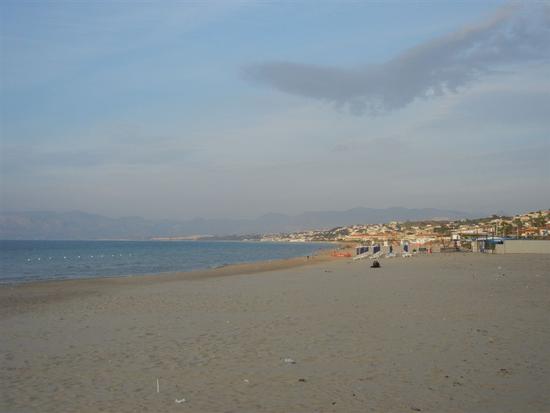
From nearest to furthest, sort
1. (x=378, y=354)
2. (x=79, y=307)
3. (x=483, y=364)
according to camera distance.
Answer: (x=483, y=364) → (x=378, y=354) → (x=79, y=307)

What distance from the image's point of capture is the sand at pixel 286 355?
6828mm

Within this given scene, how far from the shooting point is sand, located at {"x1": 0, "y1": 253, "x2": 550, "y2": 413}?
22.4ft

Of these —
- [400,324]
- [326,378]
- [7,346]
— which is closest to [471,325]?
[400,324]

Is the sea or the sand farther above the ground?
the sand

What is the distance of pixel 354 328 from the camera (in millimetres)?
11672

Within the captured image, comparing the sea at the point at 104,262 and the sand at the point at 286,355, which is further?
→ the sea at the point at 104,262

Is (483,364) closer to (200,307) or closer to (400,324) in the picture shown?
(400,324)

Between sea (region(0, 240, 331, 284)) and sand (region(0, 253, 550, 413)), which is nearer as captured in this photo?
sand (region(0, 253, 550, 413))

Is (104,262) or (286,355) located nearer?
(286,355)

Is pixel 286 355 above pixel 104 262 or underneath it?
above

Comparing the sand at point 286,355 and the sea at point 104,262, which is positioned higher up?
the sand at point 286,355

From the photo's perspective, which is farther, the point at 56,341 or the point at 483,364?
the point at 56,341

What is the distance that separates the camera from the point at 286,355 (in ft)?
30.3

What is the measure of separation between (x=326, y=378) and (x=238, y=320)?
5788 mm
